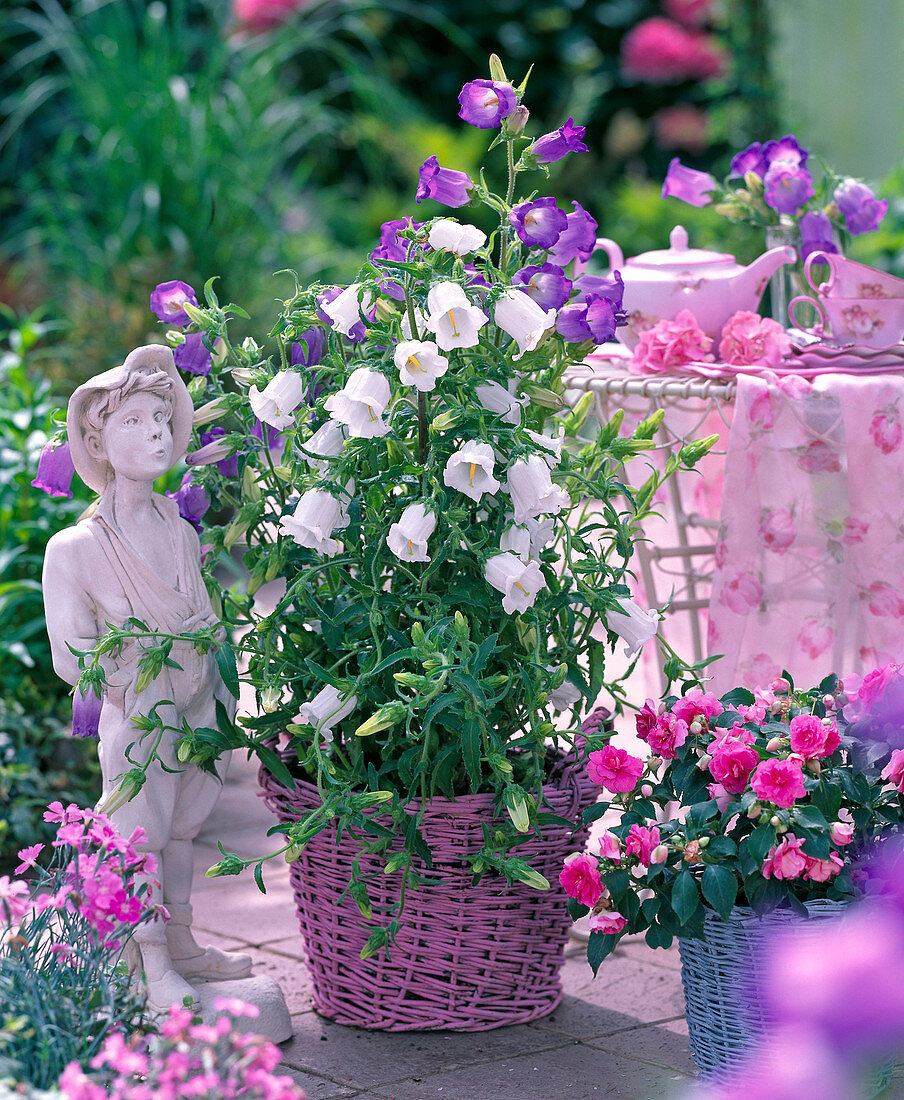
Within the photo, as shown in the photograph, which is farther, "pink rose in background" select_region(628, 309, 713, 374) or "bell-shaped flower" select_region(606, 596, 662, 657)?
"pink rose in background" select_region(628, 309, 713, 374)

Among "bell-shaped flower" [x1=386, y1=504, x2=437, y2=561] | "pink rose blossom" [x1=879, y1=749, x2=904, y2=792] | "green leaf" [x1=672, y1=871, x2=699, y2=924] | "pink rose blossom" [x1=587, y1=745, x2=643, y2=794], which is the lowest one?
"green leaf" [x1=672, y1=871, x2=699, y2=924]

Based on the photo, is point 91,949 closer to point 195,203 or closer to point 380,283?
point 380,283

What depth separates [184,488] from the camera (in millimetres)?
2064

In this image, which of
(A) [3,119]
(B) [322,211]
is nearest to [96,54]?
(A) [3,119]

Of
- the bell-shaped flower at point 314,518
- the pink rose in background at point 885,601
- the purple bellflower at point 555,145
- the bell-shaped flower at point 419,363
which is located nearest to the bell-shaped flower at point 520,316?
the bell-shaped flower at point 419,363

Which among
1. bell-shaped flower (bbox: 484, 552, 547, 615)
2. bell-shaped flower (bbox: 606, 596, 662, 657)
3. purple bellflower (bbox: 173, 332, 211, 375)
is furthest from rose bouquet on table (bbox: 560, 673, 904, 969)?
purple bellflower (bbox: 173, 332, 211, 375)

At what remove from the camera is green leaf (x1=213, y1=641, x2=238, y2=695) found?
75.5 inches

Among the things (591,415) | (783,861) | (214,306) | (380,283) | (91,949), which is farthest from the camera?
(591,415)

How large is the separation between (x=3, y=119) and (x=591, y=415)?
448 centimetres

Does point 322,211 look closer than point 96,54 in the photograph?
No

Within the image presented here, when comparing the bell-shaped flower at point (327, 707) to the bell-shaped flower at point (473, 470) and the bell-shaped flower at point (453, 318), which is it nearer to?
the bell-shaped flower at point (473, 470)

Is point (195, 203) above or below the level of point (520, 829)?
above

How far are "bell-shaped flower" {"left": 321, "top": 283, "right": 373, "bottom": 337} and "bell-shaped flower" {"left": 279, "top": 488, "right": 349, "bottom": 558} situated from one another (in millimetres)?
218

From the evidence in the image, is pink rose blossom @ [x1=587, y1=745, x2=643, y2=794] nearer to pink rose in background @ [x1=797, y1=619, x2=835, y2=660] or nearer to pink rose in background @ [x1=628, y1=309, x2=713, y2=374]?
pink rose in background @ [x1=797, y1=619, x2=835, y2=660]
